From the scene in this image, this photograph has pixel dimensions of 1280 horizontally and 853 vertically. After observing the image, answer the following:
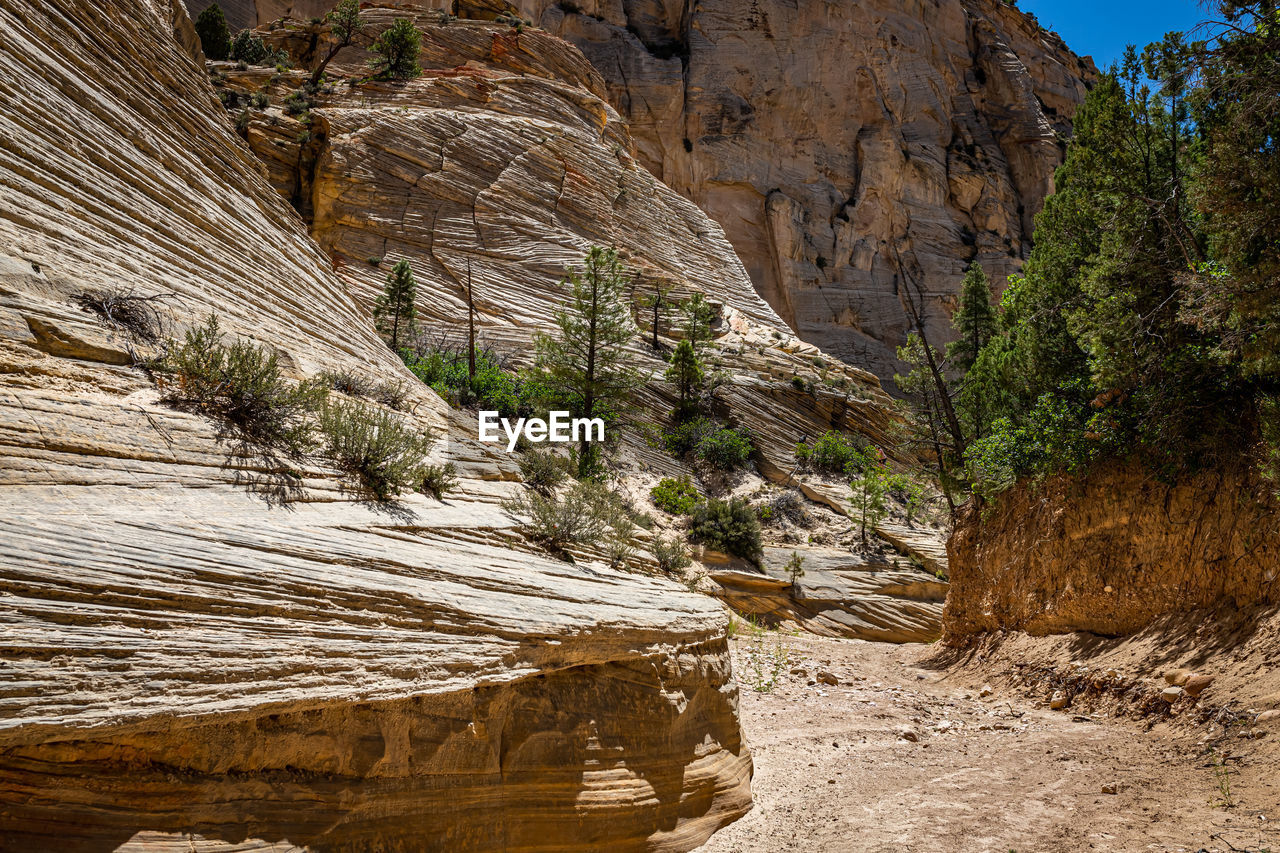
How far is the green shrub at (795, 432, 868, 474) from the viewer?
2942 centimetres

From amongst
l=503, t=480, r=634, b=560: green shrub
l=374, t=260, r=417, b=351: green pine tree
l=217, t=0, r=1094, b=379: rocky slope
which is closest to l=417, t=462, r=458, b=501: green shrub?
l=503, t=480, r=634, b=560: green shrub

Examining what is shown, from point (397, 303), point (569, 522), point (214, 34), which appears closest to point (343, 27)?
point (214, 34)

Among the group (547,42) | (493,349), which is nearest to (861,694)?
(493,349)

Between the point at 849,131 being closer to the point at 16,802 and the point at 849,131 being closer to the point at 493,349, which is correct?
the point at 493,349

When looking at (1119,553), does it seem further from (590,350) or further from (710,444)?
(710,444)

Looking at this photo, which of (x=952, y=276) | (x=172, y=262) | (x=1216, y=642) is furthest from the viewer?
(x=952, y=276)

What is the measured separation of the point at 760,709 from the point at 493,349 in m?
20.5

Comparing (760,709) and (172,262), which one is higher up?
(172,262)

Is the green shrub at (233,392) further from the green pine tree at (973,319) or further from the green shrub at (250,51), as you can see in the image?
the green shrub at (250,51)

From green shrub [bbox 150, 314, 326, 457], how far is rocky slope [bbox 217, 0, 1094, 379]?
142 ft

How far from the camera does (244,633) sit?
137 inches

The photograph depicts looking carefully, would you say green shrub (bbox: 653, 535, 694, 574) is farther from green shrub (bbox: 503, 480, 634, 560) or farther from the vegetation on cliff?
the vegetation on cliff

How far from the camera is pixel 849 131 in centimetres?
5028

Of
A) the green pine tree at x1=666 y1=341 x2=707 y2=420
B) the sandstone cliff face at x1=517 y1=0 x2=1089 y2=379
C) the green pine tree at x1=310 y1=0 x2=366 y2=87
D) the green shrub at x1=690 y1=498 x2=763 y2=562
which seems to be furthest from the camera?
the sandstone cliff face at x1=517 y1=0 x2=1089 y2=379
